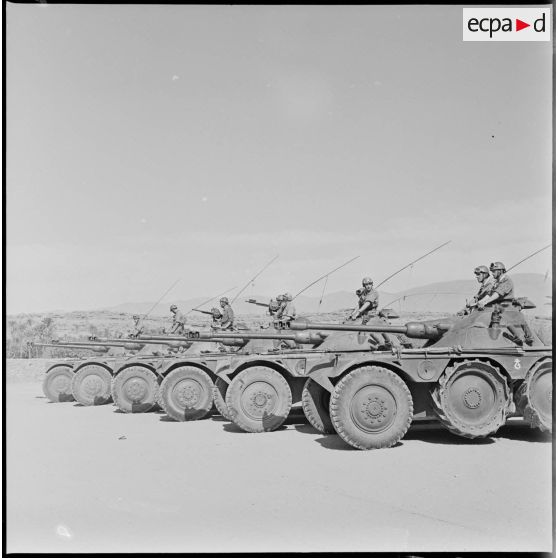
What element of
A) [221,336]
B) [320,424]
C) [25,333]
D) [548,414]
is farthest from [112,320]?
[548,414]

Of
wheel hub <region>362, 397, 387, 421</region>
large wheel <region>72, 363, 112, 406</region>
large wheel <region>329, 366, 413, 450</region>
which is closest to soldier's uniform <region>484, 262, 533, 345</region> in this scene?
large wheel <region>329, 366, 413, 450</region>

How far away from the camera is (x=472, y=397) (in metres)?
9.38

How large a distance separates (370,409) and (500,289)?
120 inches

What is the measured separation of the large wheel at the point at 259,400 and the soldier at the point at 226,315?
15.1 ft

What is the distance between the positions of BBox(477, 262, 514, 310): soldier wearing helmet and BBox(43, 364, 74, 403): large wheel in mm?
12123

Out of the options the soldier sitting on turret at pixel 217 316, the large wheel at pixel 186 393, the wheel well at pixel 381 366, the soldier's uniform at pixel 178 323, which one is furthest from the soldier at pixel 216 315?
the wheel well at pixel 381 366

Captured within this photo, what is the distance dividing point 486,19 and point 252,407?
7.18 m

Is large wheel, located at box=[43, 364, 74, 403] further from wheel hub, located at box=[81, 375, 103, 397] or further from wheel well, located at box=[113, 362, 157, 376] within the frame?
wheel well, located at box=[113, 362, 157, 376]

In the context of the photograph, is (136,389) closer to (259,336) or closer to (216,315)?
(216,315)

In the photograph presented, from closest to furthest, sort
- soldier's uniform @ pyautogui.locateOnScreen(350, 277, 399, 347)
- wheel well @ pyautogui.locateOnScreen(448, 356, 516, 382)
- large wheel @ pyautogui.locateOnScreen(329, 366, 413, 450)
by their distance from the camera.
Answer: large wheel @ pyautogui.locateOnScreen(329, 366, 413, 450)
wheel well @ pyautogui.locateOnScreen(448, 356, 516, 382)
soldier's uniform @ pyautogui.locateOnScreen(350, 277, 399, 347)

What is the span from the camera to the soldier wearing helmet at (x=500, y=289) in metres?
10.2

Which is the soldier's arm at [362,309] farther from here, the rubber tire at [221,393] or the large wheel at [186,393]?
the large wheel at [186,393]

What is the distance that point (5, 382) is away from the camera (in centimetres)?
636

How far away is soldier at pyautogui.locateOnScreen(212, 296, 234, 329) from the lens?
15752 mm
